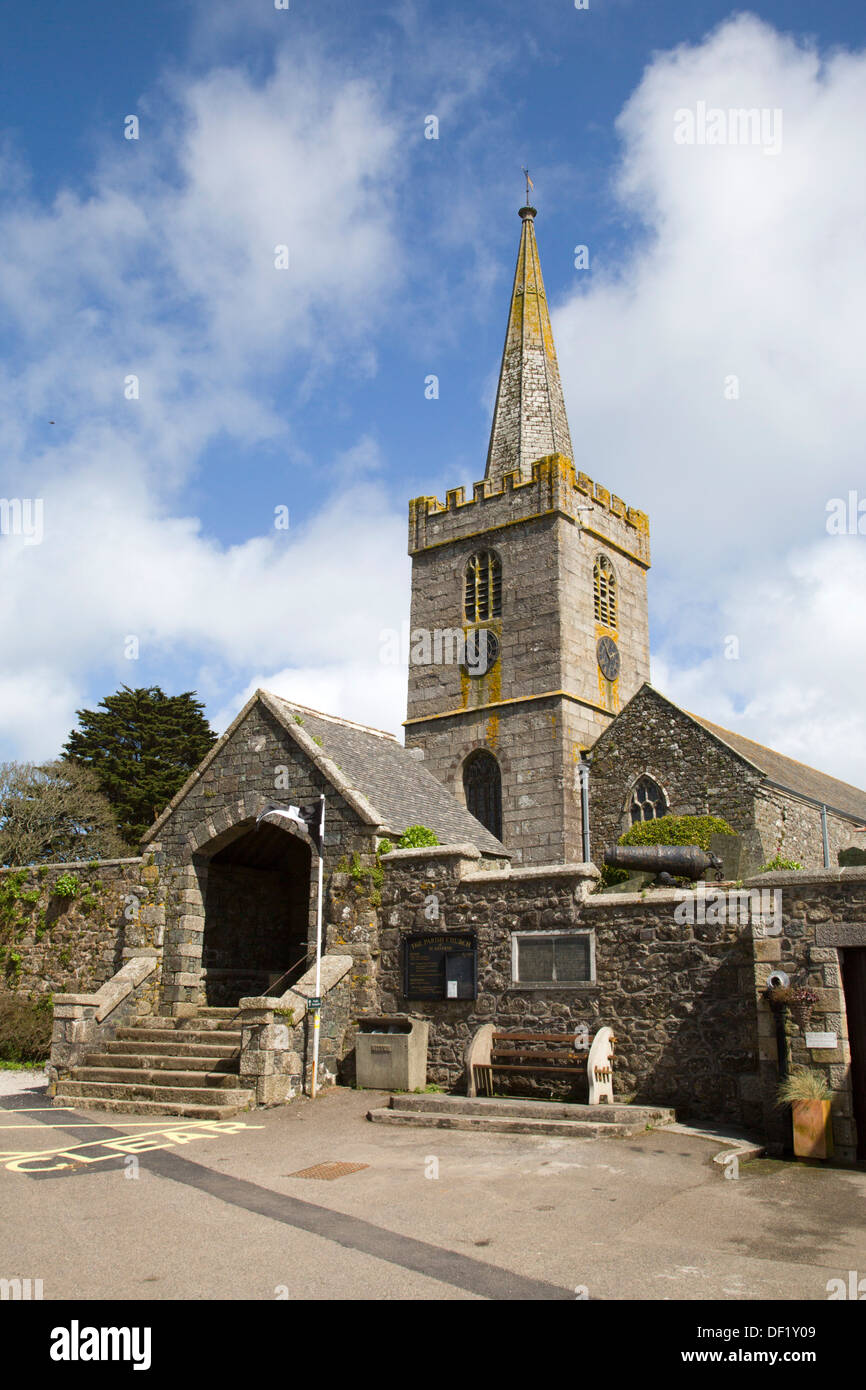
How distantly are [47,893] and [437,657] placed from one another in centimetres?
1335

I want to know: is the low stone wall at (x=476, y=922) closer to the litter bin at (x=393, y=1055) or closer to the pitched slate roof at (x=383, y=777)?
the litter bin at (x=393, y=1055)

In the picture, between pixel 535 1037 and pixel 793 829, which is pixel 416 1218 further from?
pixel 793 829

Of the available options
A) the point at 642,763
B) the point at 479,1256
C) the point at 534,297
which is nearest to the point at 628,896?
the point at 479,1256

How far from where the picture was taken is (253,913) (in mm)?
19172

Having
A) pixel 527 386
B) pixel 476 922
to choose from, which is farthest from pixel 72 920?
pixel 527 386

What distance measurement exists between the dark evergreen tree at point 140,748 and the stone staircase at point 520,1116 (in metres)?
27.7

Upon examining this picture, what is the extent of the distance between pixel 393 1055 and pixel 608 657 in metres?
17.2

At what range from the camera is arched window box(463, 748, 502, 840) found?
89.6 ft

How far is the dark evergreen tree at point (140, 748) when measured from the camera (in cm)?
3903

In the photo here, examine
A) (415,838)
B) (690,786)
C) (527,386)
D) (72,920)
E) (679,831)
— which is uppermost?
(527,386)

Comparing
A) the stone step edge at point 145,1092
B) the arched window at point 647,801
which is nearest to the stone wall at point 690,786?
the arched window at point 647,801

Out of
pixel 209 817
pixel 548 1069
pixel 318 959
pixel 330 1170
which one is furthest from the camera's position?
pixel 209 817

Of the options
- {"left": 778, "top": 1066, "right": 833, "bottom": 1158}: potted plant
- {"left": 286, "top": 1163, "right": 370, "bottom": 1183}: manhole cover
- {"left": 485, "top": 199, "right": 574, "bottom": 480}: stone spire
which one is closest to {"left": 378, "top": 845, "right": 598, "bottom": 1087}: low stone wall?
{"left": 778, "top": 1066, "right": 833, "bottom": 1158}: potted plant

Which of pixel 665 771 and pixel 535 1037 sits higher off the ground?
pixel 665 771
